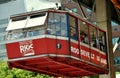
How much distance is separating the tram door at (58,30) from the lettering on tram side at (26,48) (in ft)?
3.48

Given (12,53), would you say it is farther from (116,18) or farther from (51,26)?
(116,18)

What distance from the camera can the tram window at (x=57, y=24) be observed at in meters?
20.2

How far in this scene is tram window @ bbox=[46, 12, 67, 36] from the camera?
66.2 ft

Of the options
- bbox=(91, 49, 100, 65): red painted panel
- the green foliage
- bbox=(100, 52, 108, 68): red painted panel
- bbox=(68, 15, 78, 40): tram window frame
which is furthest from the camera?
the green foliage

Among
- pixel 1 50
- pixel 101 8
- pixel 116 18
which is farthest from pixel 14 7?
pixel 101 8

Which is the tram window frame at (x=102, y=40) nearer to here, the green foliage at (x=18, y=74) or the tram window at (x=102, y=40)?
the tram window at (x=102, y=40)

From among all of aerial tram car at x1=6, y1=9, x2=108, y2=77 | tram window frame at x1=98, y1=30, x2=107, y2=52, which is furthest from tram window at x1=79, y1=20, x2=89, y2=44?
tram window frame at x1=98, y1=30, x2=107, y2=52

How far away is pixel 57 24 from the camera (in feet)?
66.8

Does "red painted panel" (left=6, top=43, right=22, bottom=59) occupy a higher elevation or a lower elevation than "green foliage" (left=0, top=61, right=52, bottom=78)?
higher

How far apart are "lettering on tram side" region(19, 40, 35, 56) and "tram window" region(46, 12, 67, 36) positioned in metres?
1.15

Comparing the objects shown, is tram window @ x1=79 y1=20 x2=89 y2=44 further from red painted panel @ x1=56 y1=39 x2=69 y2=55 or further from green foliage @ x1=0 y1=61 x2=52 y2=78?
green foliage @ x1=0 y1=61 x2=52 y2=78

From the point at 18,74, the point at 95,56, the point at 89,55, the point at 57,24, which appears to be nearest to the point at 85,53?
the point at 89,55

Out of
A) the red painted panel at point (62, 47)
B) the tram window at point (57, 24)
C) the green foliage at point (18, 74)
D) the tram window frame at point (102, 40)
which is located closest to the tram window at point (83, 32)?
the tram window at point (57, 24)

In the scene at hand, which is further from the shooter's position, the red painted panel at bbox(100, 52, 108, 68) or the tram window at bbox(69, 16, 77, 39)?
the red painted panel at bbox(100, 52, 108, 68)
